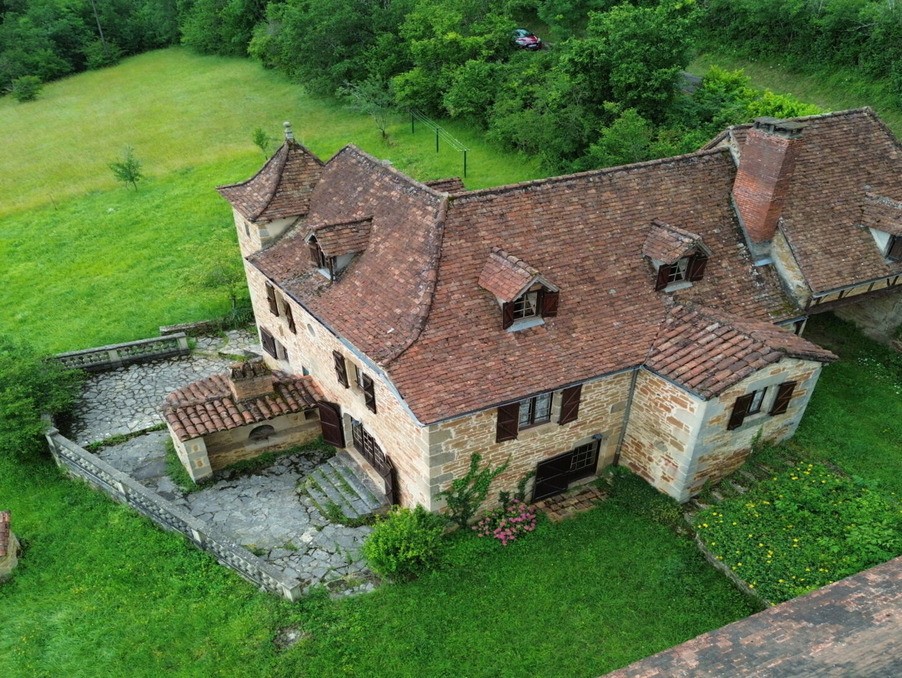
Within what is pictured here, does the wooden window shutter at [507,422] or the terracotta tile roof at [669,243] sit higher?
the terracotta tile roof at [669,243]

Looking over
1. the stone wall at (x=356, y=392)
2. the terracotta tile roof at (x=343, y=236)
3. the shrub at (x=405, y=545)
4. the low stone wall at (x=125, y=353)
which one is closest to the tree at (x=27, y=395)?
the low stone wall at (x=125, y=353)

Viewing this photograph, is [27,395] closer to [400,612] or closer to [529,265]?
[400,612]

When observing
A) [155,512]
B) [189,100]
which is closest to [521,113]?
[155,512]

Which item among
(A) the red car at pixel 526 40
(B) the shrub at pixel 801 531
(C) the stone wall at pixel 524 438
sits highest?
(A) the red car at pixel 526 40

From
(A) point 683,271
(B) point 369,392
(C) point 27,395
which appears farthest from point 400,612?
(C) point 27,395

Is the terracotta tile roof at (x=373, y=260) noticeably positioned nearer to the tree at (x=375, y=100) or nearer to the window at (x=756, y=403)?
the window at (x=756, y=403)

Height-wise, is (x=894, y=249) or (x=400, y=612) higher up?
(x=894, y=249)

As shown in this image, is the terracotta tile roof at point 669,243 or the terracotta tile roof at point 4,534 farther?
the terracotta tile roof at point 4,534
